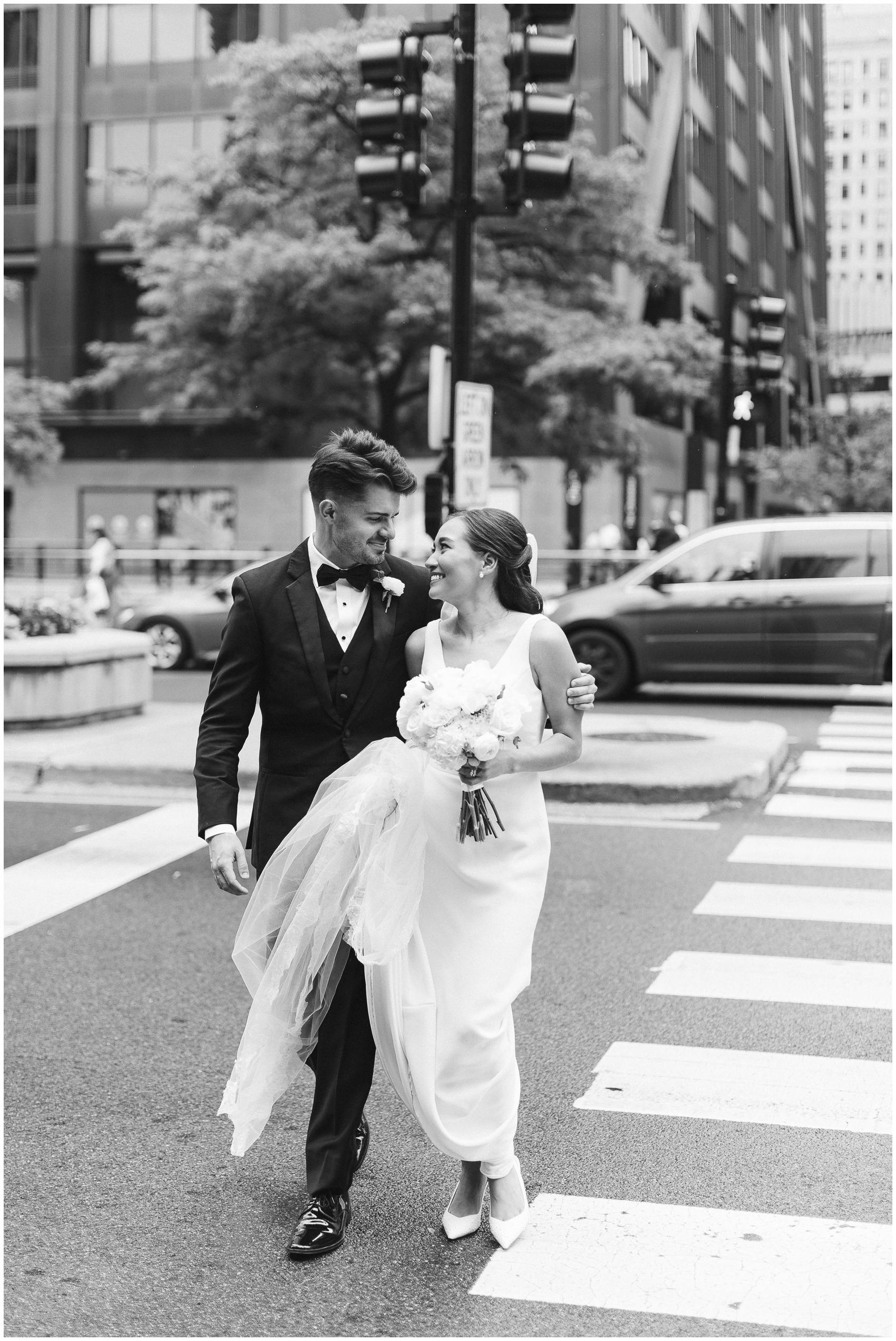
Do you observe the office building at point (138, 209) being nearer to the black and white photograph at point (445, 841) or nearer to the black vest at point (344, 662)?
the black and white photograph at point (445, 841)

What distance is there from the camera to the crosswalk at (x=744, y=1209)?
3.43 m

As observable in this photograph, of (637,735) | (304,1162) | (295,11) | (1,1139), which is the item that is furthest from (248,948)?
(295,11)

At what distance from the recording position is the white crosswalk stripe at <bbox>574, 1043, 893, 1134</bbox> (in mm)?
4602

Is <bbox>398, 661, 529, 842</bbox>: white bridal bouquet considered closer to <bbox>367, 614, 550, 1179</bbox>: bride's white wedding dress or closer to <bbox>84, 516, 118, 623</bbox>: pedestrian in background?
<bbox>367, 614, 550, 1179</bbox>: bride's white wedding dress

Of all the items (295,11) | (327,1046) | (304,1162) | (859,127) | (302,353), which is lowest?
(304,1162)

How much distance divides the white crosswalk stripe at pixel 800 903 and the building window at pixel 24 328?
37.2 metres

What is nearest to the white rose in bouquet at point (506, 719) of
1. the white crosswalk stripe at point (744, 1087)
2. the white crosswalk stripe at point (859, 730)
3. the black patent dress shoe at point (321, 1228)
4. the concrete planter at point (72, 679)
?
the black patent dress shoe at point (321, 1228)

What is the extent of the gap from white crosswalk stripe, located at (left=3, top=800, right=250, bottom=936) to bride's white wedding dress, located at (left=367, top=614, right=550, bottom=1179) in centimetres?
352

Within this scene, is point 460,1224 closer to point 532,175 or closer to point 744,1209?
point 744,1209

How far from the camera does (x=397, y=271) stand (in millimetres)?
25969

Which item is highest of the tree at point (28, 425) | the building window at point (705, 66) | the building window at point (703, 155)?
the building window at point (705, 66)

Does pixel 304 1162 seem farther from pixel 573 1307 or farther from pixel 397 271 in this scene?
pixel 397 271

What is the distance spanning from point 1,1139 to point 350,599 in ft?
5.96

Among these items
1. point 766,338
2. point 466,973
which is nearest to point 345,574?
point 466,973
